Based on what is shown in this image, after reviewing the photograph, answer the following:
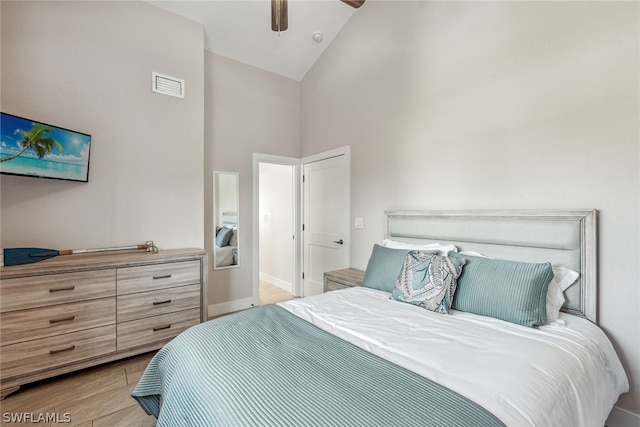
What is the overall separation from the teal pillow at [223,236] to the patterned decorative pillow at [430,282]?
240 cm

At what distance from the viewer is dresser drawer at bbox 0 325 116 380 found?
6.42 feet

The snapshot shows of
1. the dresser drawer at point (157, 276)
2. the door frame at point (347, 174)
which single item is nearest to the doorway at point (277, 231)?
the door frame at point (347, 174)

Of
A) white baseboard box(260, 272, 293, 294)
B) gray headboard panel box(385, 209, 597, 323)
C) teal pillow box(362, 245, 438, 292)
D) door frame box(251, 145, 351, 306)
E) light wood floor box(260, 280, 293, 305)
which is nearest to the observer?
gray headboard panel box(385, 209, 597, 323)

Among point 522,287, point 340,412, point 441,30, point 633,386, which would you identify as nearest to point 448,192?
point 522,287

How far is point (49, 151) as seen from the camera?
2232 mm

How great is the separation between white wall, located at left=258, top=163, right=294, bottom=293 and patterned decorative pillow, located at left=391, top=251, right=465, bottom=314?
Answer: 2607 mm

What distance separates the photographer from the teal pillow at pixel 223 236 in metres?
3.67

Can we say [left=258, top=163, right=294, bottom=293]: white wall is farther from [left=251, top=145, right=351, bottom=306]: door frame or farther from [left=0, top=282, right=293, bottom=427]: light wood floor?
[left=0, top=282, right=293, bottom=427]: light wood floor

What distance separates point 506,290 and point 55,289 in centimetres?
312

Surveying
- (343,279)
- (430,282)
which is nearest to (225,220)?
(343,279)

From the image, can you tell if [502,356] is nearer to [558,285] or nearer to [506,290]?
[506,290]

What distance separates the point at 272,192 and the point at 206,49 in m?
2.28

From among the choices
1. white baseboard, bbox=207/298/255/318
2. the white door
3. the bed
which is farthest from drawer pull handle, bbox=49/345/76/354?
the white door

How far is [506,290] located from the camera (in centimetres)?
173
